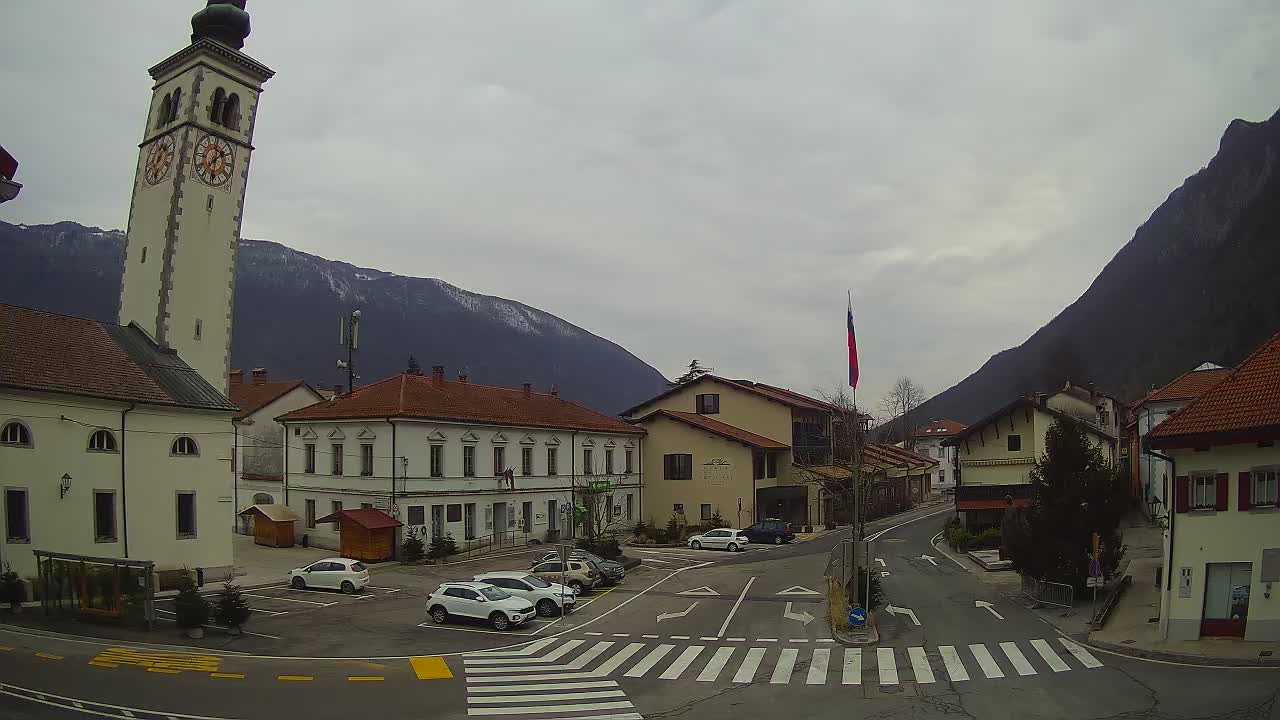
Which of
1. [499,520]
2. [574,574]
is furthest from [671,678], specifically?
[499,520]

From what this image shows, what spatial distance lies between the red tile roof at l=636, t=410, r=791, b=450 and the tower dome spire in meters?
35.9

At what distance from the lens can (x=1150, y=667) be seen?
20.0 meters

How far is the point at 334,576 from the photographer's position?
33312 millimetres

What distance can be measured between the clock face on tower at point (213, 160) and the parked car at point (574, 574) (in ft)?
85.4

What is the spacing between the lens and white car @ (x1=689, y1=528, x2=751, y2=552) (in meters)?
49.8

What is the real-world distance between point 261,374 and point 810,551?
44.7 meters

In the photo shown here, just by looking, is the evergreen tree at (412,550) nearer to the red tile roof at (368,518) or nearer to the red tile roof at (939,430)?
the red tile roof at (368,518)

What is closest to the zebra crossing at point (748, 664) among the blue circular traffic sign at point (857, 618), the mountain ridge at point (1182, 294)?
the blue circular traffic sign at point (857, 618)

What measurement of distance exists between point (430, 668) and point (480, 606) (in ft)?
19.4

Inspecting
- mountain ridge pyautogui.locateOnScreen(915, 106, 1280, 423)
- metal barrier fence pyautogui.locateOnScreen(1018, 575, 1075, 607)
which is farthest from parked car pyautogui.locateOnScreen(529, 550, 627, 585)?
mountain ridge pyautogui.locateOnScreen(915, 106, 1280, 423)

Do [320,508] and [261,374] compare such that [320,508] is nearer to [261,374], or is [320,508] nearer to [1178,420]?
[261,374]

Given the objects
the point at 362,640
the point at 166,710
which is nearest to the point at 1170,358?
the point at 362,640

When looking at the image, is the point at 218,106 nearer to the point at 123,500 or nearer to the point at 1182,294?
the point at 123,500

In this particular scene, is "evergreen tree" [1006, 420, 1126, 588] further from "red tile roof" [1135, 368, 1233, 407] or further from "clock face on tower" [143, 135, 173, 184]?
"clock face on tower" [143, 135, 173, 184]
